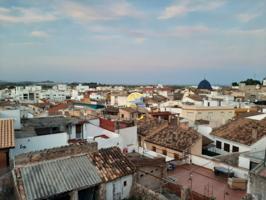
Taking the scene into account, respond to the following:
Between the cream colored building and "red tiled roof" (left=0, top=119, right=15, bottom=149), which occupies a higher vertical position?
"red tiled roof" (left=0, top=119, right=15, bottom=149)

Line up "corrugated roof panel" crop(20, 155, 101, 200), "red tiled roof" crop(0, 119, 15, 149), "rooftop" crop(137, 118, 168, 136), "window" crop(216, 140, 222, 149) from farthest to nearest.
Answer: "rooftop" crop(137, 118, 168, 136)
"window" crop(216, 140, 222, 149)
"red tiled roof" crop(0, 119, 15, 149)
"corrugated roof panel" crop(20, 155, 101, 200)

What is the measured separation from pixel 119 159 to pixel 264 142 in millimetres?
12036

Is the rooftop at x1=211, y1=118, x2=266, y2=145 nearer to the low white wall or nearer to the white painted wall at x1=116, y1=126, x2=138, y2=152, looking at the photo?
the low white wall

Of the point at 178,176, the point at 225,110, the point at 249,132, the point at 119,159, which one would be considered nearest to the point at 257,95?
the point at 225,110

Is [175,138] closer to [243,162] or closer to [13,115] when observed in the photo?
[243,162]

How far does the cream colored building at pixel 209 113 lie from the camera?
1695 inches

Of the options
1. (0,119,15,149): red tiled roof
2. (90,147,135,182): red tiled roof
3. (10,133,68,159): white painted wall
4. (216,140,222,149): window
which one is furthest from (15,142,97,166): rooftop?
(216,140,222,149): window

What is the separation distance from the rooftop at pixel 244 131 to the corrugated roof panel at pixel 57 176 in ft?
52.6

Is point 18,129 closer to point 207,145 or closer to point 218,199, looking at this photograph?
point 218,199

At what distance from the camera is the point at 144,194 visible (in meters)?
14.9

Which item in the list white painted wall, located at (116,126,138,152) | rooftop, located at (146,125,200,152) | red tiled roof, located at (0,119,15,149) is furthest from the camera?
white painted wall, located at (116,126,138,152)

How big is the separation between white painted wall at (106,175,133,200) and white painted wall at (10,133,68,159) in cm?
629

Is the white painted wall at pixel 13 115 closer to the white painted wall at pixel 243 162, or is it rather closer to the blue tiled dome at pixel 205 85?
the white painted wall at pixel 243 162

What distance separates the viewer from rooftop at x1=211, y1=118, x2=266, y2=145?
24219 millimetres
